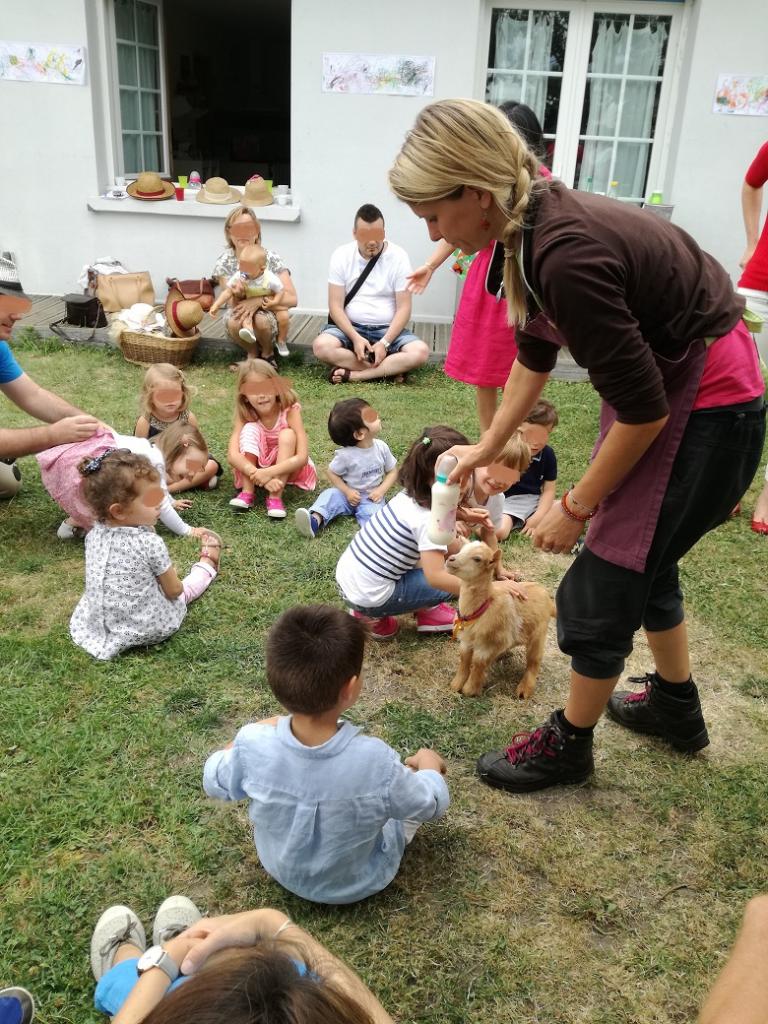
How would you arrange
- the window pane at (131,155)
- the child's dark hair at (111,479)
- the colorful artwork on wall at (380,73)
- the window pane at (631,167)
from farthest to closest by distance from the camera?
the window pane at (131,155) → the window pane at (631,167) → the colorful artwork on wall at (380,73) → the child's dark hair at (111,479)

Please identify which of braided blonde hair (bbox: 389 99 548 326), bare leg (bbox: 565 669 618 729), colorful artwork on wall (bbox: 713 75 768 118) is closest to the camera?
braided blonde hair (bbox: 389 99 548 326)

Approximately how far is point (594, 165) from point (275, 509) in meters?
5.75

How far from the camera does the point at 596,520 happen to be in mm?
2092

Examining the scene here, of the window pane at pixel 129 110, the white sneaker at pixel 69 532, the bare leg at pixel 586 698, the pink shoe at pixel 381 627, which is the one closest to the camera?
the bare leg at pixel 586 698

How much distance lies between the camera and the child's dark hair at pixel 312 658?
1.84 metres

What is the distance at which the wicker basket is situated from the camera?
6.71 metres

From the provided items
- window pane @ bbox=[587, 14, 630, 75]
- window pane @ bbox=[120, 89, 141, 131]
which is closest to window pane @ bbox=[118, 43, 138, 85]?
window pane @ bbox=[120, 89, 141, 131]

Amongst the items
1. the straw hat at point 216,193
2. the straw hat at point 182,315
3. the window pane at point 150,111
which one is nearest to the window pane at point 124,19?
the window pane at point 150,111

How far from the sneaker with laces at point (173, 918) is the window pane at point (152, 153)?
29.0 ft

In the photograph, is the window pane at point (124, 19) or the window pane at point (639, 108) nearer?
the window pane at point (639, 108)

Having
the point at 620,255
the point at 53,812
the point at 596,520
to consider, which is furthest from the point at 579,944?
the point at 620,255

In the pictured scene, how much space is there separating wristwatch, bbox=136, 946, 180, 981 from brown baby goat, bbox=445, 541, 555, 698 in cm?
142

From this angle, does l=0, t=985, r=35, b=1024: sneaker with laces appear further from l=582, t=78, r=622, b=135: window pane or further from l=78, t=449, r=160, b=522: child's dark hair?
l=582, t=78, r=622, b=135: window pane

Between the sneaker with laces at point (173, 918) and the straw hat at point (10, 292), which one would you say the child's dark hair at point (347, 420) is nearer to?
the straw hat at point (10, 292)
